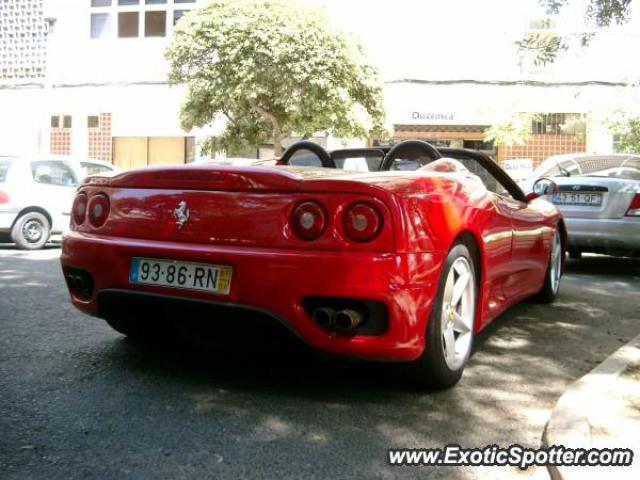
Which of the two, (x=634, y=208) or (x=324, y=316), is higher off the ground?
(x=634, y=208)

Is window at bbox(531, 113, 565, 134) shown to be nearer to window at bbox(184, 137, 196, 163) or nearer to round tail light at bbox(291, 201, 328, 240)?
window at bbox(184, 137, 196, 163)

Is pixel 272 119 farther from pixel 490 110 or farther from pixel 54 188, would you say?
pixel 54 188

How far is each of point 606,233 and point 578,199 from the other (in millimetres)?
492

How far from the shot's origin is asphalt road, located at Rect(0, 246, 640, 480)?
101 inches

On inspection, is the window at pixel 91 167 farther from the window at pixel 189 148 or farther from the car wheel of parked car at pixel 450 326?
Result: the window at pixel 189 148

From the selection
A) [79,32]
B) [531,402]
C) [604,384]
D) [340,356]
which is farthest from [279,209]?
[79,32]

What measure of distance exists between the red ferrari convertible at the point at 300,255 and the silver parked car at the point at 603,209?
448 centimetres

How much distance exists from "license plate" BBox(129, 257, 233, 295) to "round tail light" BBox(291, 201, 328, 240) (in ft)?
1.13

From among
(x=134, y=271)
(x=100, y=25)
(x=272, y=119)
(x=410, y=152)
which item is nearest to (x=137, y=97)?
(x=100, y=25)

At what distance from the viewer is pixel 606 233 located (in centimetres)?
780

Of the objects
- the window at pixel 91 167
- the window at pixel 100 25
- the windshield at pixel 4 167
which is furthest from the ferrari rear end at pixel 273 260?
the window at pixel 100 25

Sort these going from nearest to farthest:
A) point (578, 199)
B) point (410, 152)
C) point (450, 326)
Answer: point (450, 326) → point (410, 152) → point (578, 199)

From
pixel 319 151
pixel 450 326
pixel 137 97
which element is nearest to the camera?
pixel 450 326

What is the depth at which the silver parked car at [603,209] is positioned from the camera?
7770 millimetres
